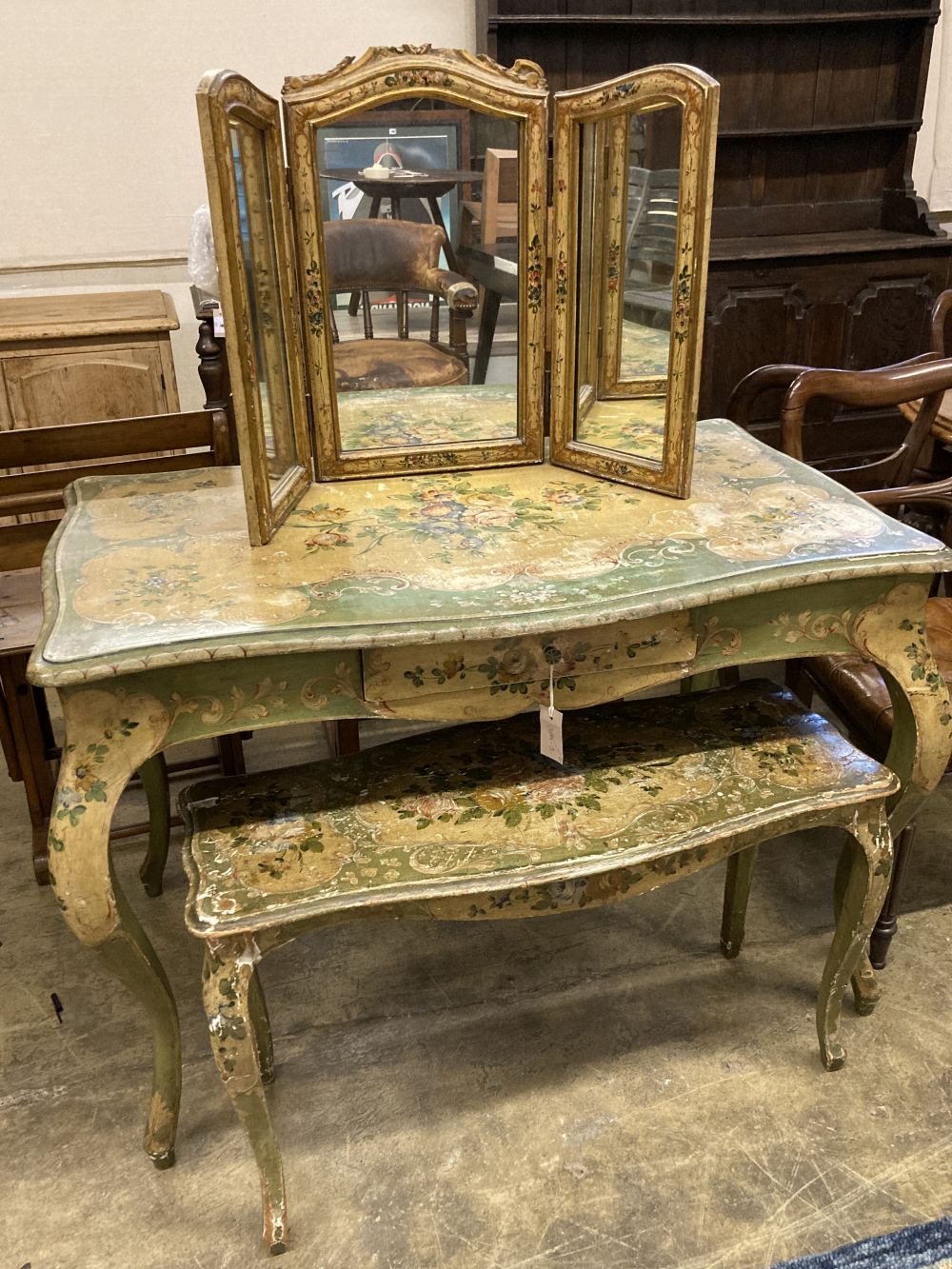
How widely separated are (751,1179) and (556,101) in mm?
1810

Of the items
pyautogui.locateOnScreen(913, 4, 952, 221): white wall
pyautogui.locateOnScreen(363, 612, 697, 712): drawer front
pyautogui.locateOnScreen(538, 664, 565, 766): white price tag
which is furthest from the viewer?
pyautogui.locateOnScreen(913, 4, 952, 221): white wall

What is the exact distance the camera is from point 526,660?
58.8 inches

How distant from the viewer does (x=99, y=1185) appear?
1.69m

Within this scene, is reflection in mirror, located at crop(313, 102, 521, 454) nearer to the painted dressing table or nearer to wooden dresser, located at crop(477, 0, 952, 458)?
the painted dressing table

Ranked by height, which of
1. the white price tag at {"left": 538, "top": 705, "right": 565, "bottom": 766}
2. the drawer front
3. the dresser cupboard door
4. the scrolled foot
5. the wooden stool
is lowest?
the scrolled foot

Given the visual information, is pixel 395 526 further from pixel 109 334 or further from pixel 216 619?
pixel 109 334

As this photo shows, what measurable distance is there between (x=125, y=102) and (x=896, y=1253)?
3.80 meters

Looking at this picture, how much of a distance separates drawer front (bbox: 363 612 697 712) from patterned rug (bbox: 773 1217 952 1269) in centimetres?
93

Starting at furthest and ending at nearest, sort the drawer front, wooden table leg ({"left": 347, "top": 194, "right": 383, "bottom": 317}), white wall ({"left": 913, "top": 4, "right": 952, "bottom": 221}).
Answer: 1. white wall ({"left": 913, "top": 4, "right": 952, "bottom": 221})
2. wooden table leg ({"left": 347, "top": 194, "right": 383, "bottom": 317})
3. the drawer front

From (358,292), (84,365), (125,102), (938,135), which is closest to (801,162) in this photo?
(938,135)

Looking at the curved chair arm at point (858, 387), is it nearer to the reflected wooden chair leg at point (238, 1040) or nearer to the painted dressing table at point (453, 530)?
the painted dressing table at point (453, 530)

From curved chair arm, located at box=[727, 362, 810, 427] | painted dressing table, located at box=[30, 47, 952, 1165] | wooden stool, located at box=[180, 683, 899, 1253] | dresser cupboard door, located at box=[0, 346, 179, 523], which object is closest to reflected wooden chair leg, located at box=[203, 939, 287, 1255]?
wooden stool, located at box=[180, 683, 899, 1253]

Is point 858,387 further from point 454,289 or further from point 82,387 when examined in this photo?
point 82,387

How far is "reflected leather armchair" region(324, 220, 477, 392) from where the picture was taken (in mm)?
1675
